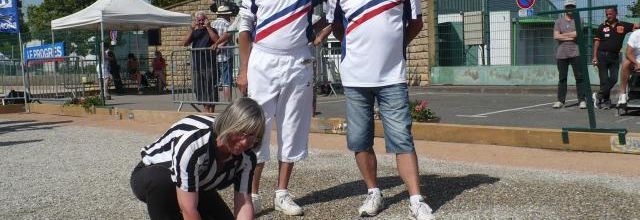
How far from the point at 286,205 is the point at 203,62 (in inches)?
260

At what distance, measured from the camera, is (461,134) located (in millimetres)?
7398

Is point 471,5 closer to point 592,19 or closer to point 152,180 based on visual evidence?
point 592,19

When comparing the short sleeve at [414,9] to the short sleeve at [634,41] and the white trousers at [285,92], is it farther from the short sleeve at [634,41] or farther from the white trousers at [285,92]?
the short sleeve at [634,41]

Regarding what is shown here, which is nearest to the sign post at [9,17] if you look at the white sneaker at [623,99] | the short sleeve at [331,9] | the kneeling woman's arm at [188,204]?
the white sneaker at [623,99]

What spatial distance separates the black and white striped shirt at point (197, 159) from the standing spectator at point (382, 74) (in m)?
1.28

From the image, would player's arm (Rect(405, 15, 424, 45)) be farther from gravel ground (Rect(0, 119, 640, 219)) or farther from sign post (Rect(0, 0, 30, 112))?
sign post (Rect(0, 0, 30, 112))

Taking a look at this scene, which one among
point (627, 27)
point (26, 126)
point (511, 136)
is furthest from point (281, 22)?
point (26, 126)

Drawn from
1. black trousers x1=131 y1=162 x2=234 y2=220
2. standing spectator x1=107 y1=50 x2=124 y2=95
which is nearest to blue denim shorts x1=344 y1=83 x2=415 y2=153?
black trousers x1=131 y1=162 x2=234 y2=220

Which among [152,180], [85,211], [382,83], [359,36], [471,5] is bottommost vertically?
[85,211]

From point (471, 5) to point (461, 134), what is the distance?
1051 cm

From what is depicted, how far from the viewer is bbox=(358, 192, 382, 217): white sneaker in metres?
4.33

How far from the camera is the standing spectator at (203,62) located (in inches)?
422

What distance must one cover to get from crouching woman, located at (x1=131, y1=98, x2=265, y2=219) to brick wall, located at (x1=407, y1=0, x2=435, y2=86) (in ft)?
48.3

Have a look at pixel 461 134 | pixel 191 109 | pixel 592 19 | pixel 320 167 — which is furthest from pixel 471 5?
pixel 320 167
